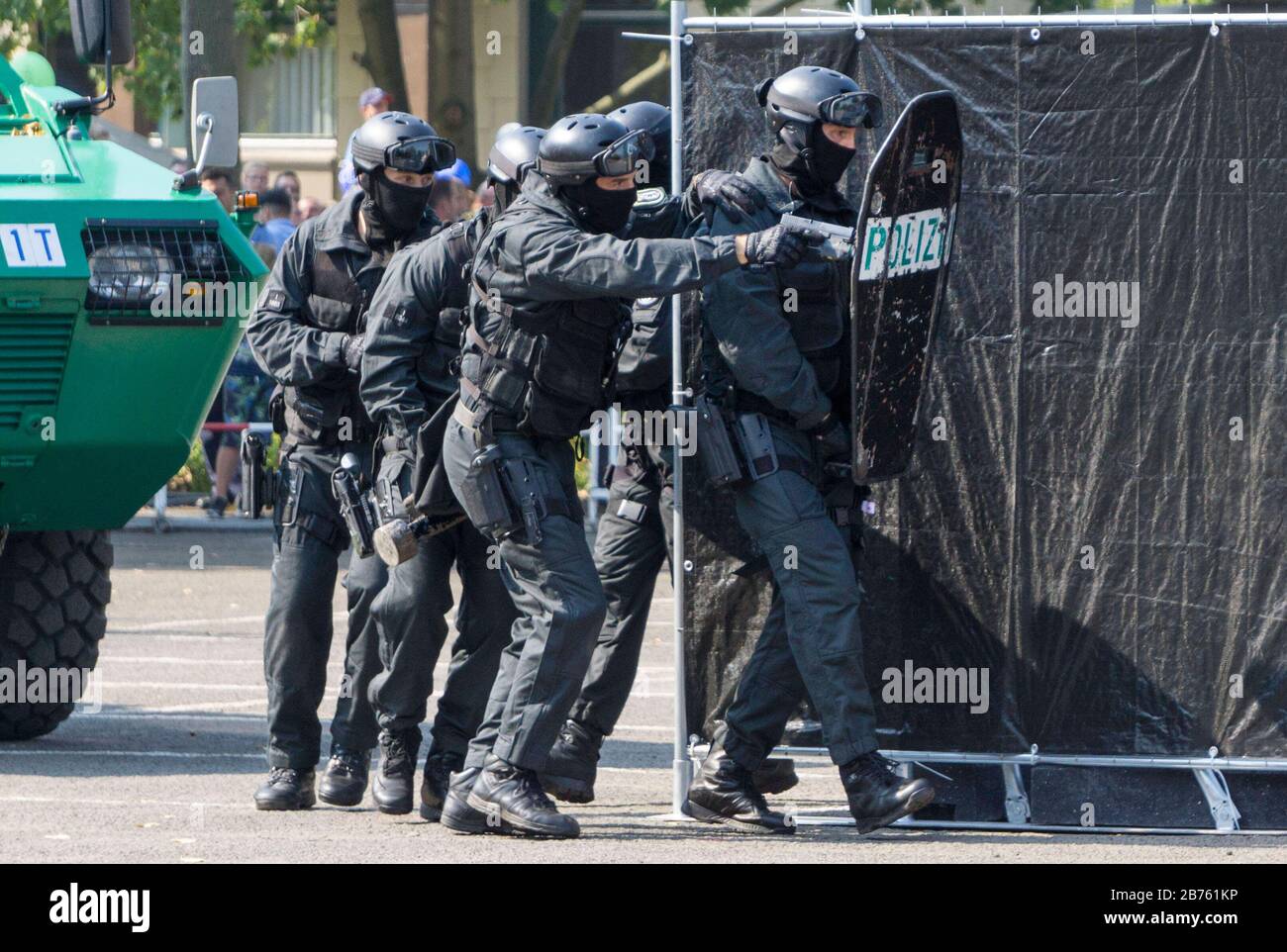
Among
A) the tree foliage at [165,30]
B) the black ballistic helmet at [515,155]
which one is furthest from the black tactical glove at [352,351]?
the tree foliage at [165,30]

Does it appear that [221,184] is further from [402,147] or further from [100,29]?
[402,147]

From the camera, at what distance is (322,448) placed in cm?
735

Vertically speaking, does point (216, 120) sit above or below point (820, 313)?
above

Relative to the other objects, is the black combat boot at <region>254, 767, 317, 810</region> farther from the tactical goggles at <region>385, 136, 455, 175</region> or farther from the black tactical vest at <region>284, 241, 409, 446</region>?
the tactical goggles at <region>385, 136, 455, 175</region>

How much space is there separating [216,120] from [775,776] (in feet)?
9.07

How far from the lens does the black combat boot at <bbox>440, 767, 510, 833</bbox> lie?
22.1ft

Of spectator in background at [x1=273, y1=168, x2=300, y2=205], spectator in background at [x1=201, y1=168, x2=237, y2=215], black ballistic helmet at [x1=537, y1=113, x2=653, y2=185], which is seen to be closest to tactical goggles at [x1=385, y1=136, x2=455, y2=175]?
black ballistic helmet at [x1=537, y1=113, x2=653, y2=185]

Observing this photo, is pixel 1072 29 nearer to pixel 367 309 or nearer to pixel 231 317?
pixel 367 309

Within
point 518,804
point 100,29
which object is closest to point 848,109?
point 518,804

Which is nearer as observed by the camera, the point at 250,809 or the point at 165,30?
the point at 250,809

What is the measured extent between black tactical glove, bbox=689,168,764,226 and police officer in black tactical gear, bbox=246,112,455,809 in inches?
34.6

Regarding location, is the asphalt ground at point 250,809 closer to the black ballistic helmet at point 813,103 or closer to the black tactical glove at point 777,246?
the black tactical glove at point 777,246
